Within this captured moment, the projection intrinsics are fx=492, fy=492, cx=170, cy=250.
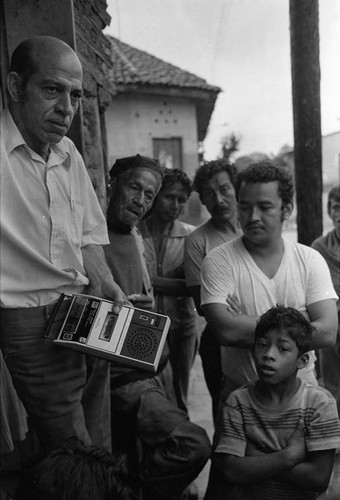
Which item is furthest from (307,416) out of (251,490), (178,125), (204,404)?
(178,125)

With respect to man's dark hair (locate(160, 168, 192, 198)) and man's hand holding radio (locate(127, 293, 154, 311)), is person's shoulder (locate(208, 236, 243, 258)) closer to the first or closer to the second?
man's hand holding radio (locate(127, 293, 154, 311))

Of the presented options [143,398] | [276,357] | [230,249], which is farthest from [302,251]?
[143,398]

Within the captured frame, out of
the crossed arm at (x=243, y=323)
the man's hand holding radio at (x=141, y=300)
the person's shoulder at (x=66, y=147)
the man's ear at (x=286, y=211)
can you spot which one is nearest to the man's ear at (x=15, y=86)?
the person's shoulder at (x=66, y=147)

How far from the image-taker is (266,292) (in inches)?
80.4

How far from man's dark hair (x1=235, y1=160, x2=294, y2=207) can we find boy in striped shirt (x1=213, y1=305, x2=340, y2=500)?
0.56 m

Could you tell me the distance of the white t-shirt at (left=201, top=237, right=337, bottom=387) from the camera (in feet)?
6.71

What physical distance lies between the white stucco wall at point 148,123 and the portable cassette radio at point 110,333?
7519mm

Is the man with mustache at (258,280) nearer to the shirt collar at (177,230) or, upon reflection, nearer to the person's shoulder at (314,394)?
the person's shoulder at (314,394)

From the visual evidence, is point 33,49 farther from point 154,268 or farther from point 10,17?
point 154,268

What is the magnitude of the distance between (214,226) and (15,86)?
157 centimetres

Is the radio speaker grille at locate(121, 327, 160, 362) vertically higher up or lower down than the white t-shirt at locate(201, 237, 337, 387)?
lower down

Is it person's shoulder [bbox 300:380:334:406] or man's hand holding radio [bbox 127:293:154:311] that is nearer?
person's shoulder [bbox 300:380:334:406]

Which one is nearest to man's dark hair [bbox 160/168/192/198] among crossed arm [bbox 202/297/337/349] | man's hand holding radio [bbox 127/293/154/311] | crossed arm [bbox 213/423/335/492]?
man's hand holding radio [bbox 127/293/154/311]

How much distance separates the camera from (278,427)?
6.07ft
